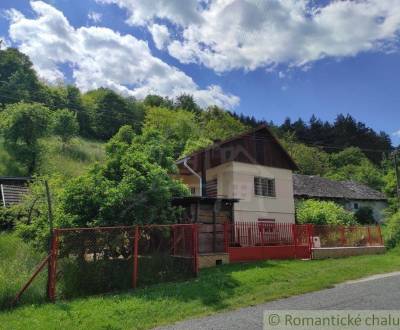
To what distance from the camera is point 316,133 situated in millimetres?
77375

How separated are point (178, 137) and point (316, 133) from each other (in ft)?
113

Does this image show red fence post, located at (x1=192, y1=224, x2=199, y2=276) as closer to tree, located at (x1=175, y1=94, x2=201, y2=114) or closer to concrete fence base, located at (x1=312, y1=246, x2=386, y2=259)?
concrete fence base, located at (x1=312, y1=246, x2=386, y2=259)

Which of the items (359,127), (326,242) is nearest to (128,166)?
(326,242)

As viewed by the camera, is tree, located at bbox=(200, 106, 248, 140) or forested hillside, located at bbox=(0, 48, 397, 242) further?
tree, located at bbox=(200, 106, 248, 140)

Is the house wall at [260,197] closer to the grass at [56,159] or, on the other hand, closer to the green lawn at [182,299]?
the green lawn at [182,299]

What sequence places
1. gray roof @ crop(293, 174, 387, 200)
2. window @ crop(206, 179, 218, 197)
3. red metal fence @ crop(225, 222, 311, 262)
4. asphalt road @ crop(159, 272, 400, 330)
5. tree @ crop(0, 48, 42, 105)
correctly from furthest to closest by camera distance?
tree @ crop(0, 48, 42, 105), gray roof @ crop(293, 174, 387, 200), window @ crop(206, 179, 218, 197), red metal fence @ crop(225, 222, 311, 262), asphalt road @ crop(159, 272, 400, 330)

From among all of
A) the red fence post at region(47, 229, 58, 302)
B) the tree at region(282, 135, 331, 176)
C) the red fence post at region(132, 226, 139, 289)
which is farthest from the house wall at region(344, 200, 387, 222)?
the red fence post at region(47, 229, 58, 302)

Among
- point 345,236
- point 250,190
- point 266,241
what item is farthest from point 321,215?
point 266,241

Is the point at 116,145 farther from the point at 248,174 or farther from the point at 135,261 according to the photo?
the point at 248,174

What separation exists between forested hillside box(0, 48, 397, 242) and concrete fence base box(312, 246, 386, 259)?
23.7 feet

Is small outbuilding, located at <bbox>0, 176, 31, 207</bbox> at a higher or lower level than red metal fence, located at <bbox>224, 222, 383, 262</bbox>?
higher

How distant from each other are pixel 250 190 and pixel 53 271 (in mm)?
15362

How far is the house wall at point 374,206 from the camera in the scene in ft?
134

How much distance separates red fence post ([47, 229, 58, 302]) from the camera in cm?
945
